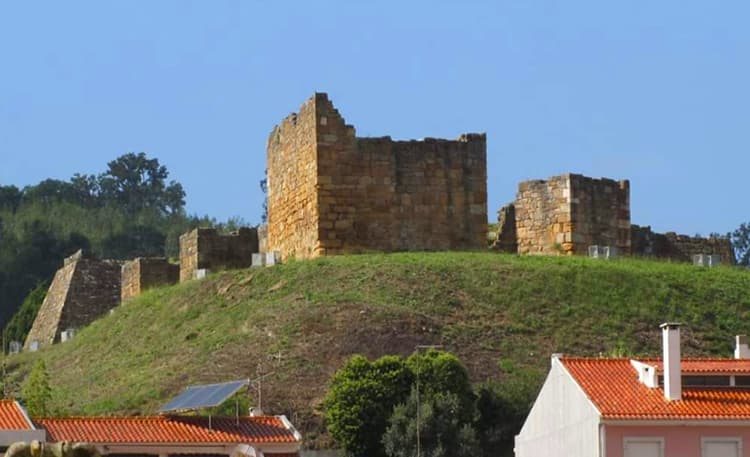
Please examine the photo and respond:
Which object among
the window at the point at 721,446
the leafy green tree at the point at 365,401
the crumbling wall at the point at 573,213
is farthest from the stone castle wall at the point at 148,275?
the window at the point at 721,446

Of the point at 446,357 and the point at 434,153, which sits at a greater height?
the point at 434,153

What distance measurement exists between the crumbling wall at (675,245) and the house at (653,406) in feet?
76.3

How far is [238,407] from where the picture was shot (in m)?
52.2

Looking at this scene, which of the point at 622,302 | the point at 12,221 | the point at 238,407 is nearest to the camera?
the point at 238,407

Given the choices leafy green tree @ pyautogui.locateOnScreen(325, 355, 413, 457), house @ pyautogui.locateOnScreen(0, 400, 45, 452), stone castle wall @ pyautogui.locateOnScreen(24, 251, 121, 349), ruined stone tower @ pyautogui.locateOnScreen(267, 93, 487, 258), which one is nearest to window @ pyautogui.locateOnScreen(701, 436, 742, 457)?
leafy green tree @ pyautogui.locateOnScreen(325, 355, 413, 457)

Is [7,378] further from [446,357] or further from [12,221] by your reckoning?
[12,221]

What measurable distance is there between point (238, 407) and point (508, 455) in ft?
19.1

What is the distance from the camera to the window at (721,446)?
147 feet

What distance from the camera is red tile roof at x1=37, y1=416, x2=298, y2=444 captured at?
4616cm


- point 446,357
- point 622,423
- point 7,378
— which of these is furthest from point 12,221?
point 622,423

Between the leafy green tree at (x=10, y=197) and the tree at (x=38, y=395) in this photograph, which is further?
the leafy green tree at (x=10, y=197)

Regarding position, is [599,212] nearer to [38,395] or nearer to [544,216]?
[544,216]

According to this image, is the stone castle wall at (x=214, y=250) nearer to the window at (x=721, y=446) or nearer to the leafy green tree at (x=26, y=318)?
the leafy green tree at (x=26, y=318)

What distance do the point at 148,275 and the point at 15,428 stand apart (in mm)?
31046
